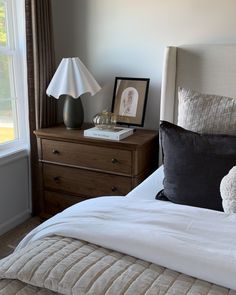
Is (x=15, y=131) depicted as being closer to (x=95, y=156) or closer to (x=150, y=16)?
(x=95, y=156)

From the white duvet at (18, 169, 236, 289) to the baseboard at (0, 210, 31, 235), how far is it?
1371mm

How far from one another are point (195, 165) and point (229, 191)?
225 mm

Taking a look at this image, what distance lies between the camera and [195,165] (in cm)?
158

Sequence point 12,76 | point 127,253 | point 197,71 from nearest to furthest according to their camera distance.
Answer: point 127,253
point 197,71
point 12,76

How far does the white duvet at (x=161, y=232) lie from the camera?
3.32 ft

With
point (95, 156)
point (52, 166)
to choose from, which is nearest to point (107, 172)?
point (95, 156)

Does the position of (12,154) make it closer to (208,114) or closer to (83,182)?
(83,182)

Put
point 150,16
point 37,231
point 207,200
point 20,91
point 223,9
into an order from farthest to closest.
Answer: point 20,91, point 150,16, point 223,9, point 207,200, point 37,231

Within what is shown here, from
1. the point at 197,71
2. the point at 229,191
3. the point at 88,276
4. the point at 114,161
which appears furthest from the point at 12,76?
the point at 88,276

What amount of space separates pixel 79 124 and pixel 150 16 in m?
0.94

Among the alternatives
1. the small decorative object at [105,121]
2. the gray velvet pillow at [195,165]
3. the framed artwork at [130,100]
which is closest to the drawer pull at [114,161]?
the small decorative object at [105,121]

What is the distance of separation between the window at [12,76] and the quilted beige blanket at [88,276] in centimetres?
173

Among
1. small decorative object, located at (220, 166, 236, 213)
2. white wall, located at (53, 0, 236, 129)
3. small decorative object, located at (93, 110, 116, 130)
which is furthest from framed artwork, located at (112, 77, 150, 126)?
small decorative object, located at (220, 166, 236, 213)

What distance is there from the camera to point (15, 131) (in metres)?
2.81
